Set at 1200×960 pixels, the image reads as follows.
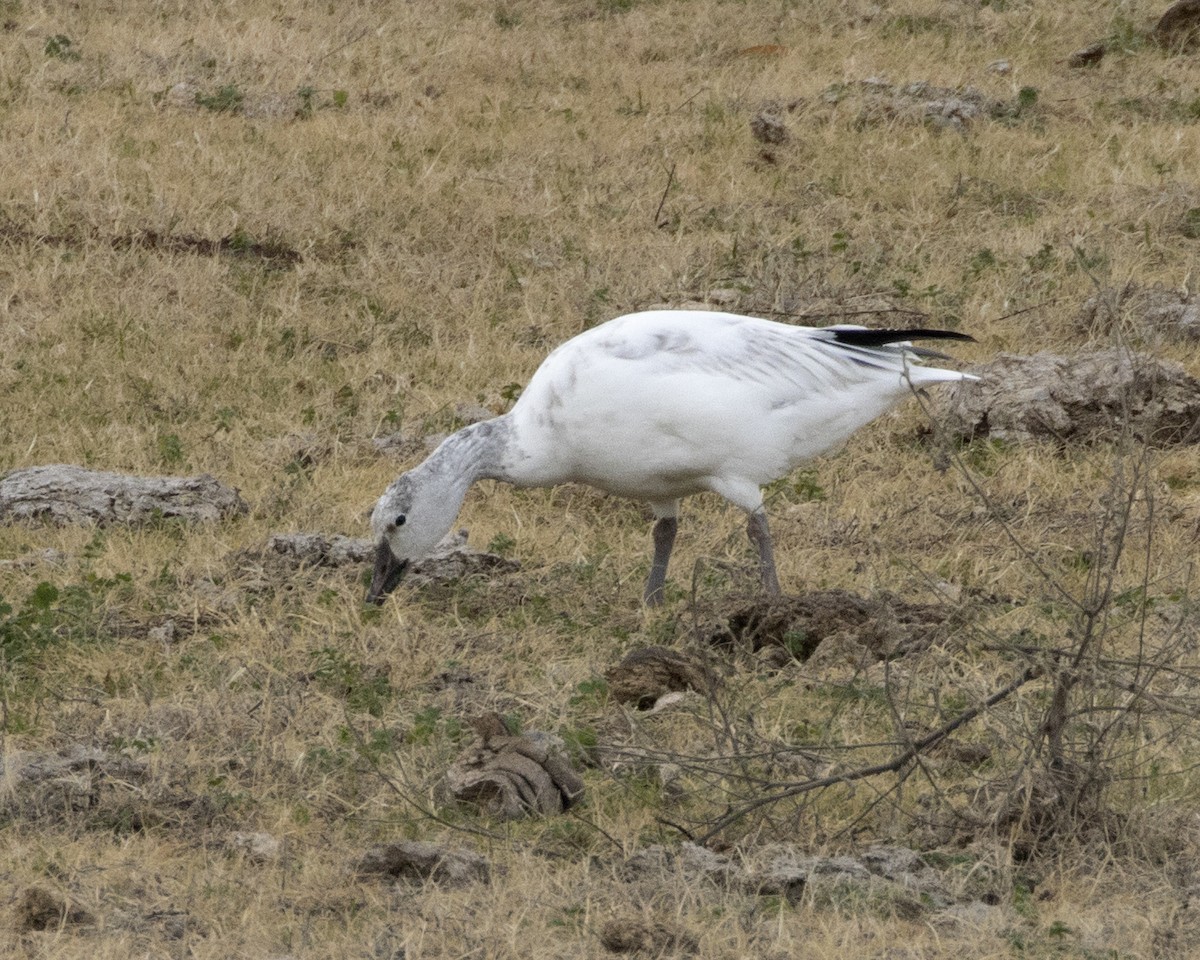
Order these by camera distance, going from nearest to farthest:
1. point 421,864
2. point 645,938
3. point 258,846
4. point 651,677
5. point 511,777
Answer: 1. point 645,938
2. point 421,864
3. point 258,846
4. point 511,777
5. point 651,677

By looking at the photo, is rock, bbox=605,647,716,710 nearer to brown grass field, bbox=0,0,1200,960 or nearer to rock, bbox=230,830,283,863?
brown grass field, bbox=0,0,1200,960

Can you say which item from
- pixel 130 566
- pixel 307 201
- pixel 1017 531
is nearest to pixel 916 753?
pixel 1017 531

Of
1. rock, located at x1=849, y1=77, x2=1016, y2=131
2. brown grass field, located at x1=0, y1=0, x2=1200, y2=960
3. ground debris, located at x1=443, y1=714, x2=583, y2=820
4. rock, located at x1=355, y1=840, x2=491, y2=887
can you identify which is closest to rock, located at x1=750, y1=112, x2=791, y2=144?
brown grass field, located at x1=0, y1=0, x2=1200, y2=960

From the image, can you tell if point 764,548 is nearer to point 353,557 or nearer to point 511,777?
point 353,557

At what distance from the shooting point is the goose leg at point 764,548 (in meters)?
Answer: 7.10

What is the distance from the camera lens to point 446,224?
11234 mm

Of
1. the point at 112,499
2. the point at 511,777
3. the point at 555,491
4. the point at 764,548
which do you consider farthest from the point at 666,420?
the point at 112,499

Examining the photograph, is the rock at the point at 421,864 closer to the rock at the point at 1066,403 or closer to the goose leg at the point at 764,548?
the goose leg at the point at 764,548

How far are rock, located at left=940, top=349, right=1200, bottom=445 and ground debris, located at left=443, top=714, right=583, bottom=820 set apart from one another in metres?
3.71

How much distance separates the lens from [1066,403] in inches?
344

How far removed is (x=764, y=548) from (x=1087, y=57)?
7.85 meters

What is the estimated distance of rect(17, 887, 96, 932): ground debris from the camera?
15.1ft

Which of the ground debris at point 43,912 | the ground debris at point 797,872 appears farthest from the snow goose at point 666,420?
the ground debris at point 43,912

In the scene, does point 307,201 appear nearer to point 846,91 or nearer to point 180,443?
point 180,443
